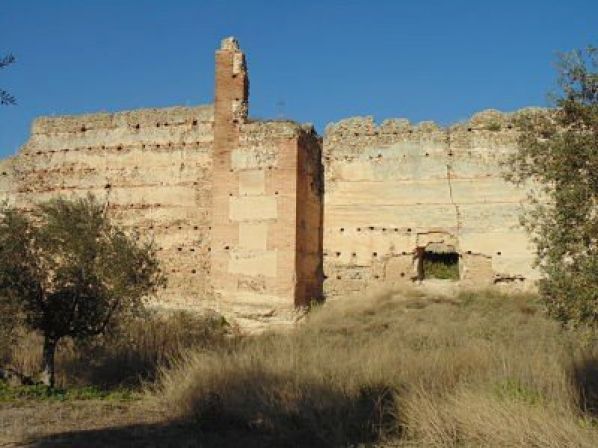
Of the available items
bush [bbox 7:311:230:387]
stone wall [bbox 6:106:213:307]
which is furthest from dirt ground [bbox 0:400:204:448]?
stone wall [bbox 6:106:213:307]

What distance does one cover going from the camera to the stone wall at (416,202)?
57.3 ft

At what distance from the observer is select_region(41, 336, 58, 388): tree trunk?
11.9 meters

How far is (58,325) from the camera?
1200 centimetres

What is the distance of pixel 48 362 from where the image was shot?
11977mm

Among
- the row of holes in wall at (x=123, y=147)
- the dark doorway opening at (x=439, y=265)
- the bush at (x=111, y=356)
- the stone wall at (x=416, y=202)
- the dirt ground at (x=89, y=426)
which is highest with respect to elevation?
the row of holes in wall at (x=123, y=147)

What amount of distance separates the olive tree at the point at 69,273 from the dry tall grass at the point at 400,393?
5.93ft

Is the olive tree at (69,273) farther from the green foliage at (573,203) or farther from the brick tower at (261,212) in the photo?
the green foliage at (573,203)

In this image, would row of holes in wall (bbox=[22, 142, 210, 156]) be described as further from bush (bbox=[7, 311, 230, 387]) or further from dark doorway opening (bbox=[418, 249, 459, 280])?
dark doorway opening (bbox=[418, 249, 459, 280])

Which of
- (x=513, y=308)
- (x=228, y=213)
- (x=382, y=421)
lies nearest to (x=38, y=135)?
(x=228, y=213)

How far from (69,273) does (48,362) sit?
4.77ft

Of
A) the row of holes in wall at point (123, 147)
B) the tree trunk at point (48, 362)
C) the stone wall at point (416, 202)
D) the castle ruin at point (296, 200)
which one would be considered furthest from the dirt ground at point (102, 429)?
the row of holes in wall at point (123, 147)

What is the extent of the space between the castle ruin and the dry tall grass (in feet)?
16.0

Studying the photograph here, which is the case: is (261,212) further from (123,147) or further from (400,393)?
(400,393)

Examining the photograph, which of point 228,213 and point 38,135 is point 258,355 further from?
point 38,135
